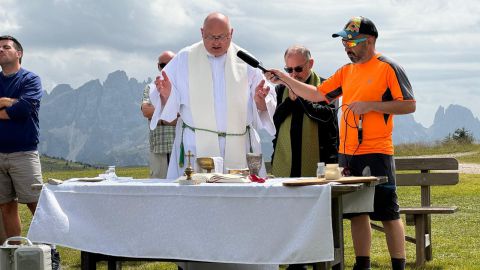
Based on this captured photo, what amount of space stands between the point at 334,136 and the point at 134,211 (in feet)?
7.45

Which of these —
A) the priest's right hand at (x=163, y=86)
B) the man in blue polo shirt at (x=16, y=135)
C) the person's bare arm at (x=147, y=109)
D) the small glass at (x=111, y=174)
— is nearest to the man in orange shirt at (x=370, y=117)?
the priest's right hand at (x=163, y=86)

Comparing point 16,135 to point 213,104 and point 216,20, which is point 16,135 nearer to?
point 213,104

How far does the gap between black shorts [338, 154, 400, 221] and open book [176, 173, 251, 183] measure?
95cm

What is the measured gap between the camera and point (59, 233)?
5.47 meters

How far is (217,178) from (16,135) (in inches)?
119

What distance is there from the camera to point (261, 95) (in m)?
6.05

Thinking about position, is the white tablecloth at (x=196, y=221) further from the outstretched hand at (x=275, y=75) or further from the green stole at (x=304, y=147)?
the green stole at (x=304, y=147)

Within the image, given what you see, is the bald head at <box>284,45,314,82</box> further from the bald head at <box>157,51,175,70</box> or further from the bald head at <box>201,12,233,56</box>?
the bald head at <box>157,51,175,70</box>

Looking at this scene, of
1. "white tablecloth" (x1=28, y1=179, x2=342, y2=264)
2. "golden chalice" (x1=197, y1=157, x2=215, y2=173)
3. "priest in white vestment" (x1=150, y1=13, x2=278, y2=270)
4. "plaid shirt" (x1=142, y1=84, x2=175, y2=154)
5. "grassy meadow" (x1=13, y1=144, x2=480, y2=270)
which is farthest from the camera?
"plaid shirt" (x1=142, y1=84, x2=175, y2=154)

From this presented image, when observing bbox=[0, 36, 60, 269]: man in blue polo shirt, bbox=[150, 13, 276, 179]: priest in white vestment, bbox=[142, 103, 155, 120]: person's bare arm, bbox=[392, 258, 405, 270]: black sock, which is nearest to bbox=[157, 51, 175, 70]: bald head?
bbox=[142, 103, 155, 120]: person's bare arm

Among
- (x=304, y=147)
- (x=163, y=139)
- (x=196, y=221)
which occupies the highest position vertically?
(x=163, y=139)

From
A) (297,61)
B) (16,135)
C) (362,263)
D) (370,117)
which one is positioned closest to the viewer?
(370,117)

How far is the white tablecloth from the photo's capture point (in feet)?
15.3

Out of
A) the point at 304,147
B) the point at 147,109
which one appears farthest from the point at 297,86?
the point at 147,109
